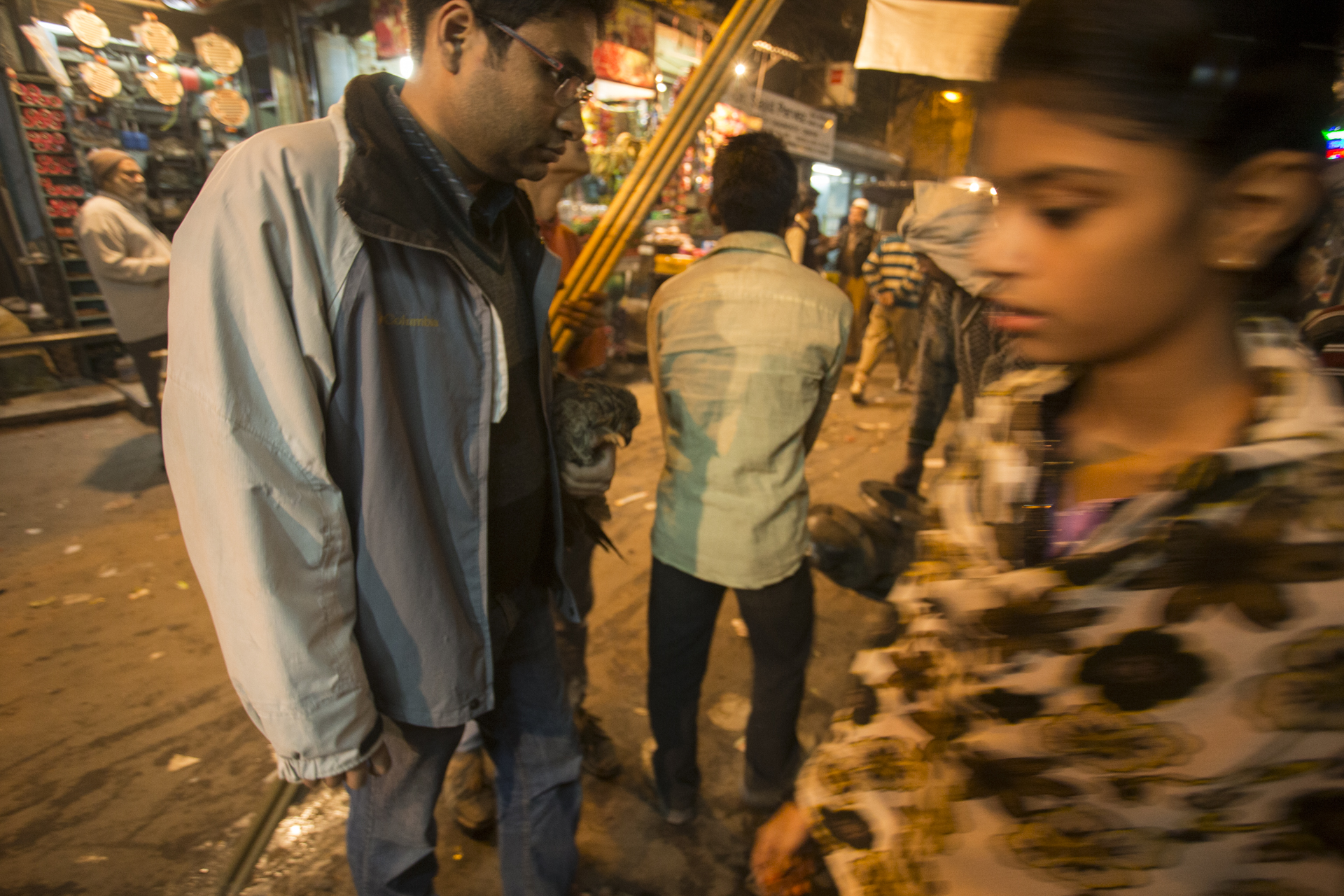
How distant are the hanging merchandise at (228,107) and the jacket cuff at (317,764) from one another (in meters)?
8.24

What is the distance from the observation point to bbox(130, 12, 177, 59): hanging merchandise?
6.35 m

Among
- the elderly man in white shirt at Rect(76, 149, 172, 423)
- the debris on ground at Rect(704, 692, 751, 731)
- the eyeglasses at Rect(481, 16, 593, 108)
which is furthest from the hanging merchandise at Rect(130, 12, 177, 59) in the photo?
the debris on ground at Rect(704, 692, 751, 731)

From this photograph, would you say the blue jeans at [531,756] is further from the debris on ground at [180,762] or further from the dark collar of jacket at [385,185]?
the debris on ground at [180,762]

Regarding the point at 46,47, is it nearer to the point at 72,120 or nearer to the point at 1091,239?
the point at 72,120

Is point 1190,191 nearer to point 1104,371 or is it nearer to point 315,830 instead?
point 1104,371

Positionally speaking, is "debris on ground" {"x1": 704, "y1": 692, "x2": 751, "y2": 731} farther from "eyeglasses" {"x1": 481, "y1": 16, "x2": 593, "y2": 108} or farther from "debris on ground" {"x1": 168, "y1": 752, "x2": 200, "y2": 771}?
"eyeglasses" {"x1": 481, "y1": 16, "x2": 593, "y2": 108}

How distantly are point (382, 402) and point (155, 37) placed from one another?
26.3 feet

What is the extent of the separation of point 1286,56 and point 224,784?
11.1 ft

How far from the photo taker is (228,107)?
7.05 metres

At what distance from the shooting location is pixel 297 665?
114 centimetres

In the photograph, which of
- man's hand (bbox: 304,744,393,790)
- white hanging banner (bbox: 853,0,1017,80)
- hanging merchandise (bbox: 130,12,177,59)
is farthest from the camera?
hanging merchandise (bbox: 130,12,177,59)

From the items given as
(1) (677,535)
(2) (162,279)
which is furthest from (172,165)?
(1) (677,535)

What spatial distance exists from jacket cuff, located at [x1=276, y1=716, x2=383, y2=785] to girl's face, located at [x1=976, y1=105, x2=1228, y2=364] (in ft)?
4.38

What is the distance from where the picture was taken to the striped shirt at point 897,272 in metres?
6.36
